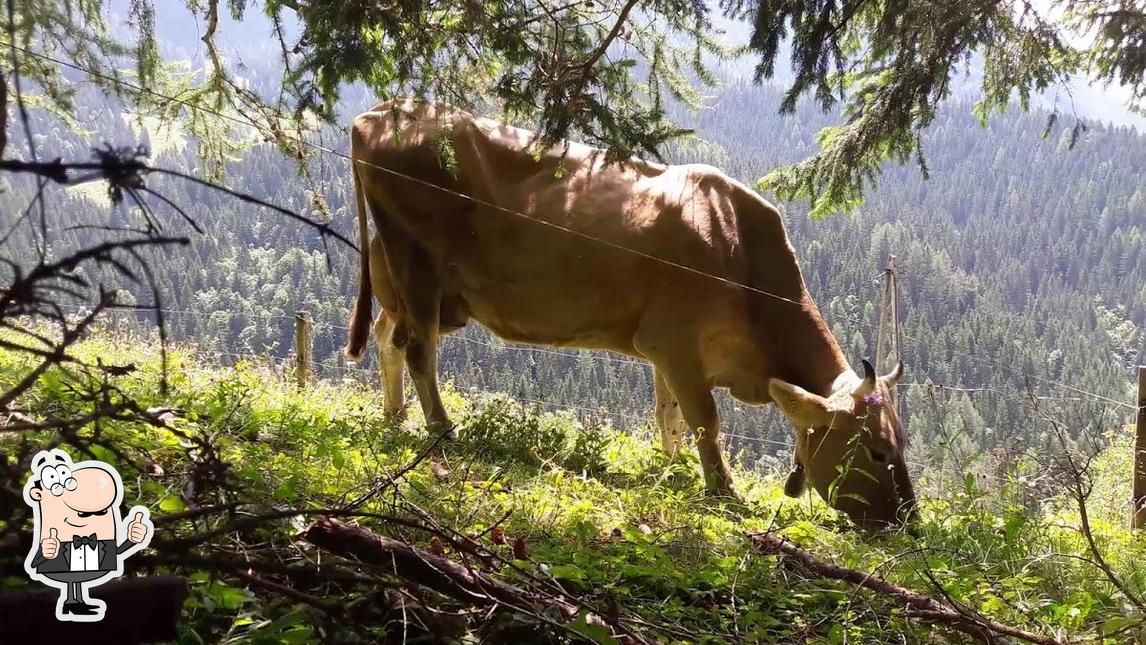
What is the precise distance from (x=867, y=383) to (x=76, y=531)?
458 centimetres

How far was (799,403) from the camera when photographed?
17.6 feet

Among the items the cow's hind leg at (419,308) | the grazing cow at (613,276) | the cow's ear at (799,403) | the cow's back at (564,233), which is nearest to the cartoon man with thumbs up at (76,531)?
the grazing cow at (613,276)

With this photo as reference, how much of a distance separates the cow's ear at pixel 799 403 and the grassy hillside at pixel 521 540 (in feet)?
1.92

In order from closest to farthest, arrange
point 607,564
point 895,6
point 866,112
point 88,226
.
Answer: point 88,226
point 607,564
point 895,6
point 866,112

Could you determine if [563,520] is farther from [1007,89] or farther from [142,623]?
[1007,89]

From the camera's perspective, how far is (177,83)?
5992 millimetres

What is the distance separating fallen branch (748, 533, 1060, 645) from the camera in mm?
2441

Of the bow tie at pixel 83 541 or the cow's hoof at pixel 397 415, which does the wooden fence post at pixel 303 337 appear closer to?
the cow's hoof at pixel 397 415

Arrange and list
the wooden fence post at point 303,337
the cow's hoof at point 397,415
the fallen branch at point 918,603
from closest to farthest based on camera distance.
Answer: the fallen branch at point 918,603, the cow's hoof at point 397,415, the wooden fence post at point 303,337

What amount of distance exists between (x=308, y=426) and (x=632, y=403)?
41.0 ft

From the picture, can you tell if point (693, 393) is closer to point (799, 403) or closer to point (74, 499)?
point (799, 403)

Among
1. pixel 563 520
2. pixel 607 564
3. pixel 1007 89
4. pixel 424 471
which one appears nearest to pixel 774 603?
pixel 607 564

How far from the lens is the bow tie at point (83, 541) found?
1282mm

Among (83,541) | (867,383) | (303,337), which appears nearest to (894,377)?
(867,383)
